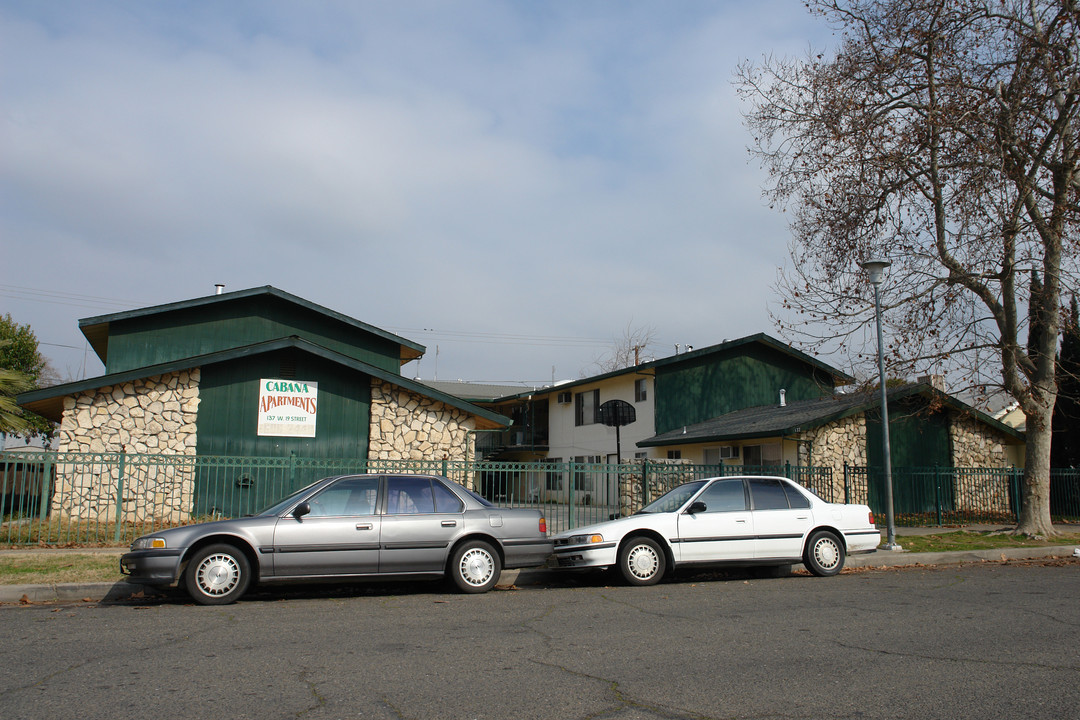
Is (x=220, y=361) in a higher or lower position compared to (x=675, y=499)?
higher

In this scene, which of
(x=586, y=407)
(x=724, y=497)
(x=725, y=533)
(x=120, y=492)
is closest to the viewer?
(x=725, y=533)

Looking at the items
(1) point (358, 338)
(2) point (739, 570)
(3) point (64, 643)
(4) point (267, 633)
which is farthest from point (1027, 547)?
(1) point (358, 338)

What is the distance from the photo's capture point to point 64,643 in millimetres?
6957

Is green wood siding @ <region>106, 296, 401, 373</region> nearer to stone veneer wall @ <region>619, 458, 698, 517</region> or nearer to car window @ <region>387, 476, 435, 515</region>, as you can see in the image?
stone veneer wall @ <region>619, 458, 698, 517</region>

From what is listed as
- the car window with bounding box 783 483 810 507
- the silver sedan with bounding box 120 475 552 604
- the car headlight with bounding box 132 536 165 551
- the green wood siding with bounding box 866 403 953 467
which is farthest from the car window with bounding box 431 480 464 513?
the green wood siding with bounding box 866 403 953 467

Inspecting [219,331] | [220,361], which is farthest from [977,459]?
[219,331]

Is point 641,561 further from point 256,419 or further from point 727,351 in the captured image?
point 727,351

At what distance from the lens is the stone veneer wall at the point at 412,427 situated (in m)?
20.4

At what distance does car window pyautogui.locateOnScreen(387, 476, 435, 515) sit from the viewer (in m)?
10.2

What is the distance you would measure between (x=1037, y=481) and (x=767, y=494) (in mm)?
9053

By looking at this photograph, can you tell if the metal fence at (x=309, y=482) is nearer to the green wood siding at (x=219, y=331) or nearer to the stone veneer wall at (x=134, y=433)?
the stone veneer wall at (x=134, y=433)

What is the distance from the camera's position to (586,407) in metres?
35.6

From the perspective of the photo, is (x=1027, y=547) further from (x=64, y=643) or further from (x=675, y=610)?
(x=64, y=643)

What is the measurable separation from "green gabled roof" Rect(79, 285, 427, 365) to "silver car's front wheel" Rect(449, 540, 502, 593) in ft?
47.0
